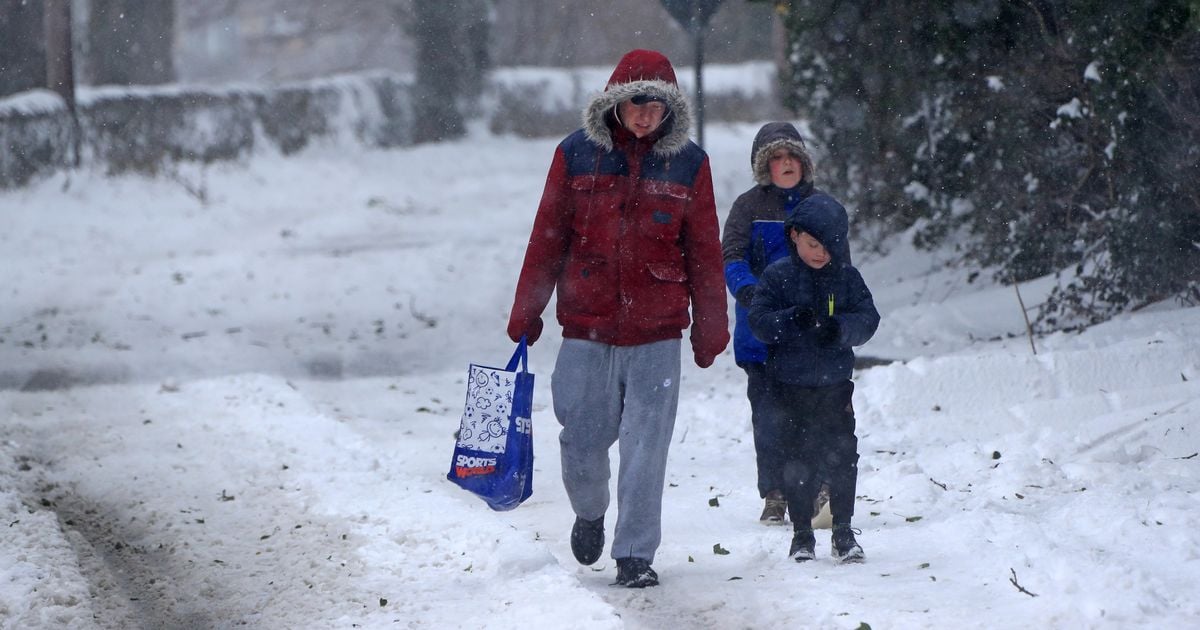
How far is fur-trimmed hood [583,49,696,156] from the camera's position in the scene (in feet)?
15.8

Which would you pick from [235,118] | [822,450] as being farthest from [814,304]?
[235,118]

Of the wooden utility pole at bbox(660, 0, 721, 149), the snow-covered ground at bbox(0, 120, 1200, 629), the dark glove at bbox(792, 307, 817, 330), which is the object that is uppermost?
the wooden utility pole at bbox(660, 0, 721, 149)

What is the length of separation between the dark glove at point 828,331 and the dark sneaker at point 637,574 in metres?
1.06

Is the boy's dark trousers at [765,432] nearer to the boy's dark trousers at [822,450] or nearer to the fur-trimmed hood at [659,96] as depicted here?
the boy's dark trousers at [822,450]

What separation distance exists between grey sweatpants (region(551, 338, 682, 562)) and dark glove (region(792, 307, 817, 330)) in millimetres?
448

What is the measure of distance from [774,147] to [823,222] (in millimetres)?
815

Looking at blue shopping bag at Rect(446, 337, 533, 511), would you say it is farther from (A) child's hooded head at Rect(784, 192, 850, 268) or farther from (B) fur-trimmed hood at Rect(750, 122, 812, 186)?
(B) fur-trimmed hood at Rect(750, 122, 812, 186)

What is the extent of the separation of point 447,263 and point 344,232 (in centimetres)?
370

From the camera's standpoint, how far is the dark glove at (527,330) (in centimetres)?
502

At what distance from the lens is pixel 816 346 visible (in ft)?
16.5

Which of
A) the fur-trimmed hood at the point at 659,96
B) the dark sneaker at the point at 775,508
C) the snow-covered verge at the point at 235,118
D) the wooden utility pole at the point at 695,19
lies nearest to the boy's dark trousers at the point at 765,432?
the dark sneaker at the point at 775,508

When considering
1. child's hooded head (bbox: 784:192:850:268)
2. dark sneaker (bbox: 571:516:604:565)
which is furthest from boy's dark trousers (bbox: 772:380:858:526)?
dark sneaker (bbox: 571:516:604:565)

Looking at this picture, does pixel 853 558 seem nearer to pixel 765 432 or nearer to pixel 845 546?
pixel 845 546

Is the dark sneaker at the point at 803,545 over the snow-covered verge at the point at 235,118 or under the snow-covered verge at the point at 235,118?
under
